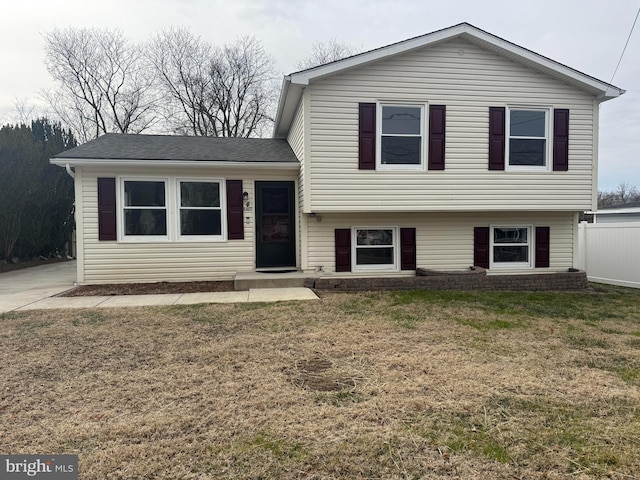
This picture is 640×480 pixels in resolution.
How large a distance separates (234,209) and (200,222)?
860mm

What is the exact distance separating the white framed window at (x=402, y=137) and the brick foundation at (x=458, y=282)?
2472mm

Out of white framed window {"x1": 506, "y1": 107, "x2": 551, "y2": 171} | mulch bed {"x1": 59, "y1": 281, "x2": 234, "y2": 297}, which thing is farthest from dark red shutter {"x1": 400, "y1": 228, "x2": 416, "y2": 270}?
mulch bed {"x1": 59, "y1": 281, "x2": 234, "y2": 297}

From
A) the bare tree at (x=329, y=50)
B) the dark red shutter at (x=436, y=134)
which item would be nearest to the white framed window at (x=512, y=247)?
the dark red shutter at (x=436, y=134)

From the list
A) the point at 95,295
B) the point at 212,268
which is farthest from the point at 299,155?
the point at 95,295

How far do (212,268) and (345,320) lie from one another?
175 inches

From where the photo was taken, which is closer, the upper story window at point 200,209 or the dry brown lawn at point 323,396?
the dry brown lawn at point 323,396

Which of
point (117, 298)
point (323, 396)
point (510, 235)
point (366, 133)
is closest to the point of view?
point (323, 396)

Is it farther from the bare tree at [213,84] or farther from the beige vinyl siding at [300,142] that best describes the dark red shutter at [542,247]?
the bare tree at [213,84]

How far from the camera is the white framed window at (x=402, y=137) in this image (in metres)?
8.09

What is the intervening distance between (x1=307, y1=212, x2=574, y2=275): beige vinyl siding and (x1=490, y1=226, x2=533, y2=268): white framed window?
0.16 metres

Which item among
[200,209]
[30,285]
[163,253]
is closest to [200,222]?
[200,209]

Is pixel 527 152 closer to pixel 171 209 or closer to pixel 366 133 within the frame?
pixel 366 133

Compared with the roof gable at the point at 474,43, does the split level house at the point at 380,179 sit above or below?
below

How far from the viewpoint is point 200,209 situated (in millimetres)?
8641
